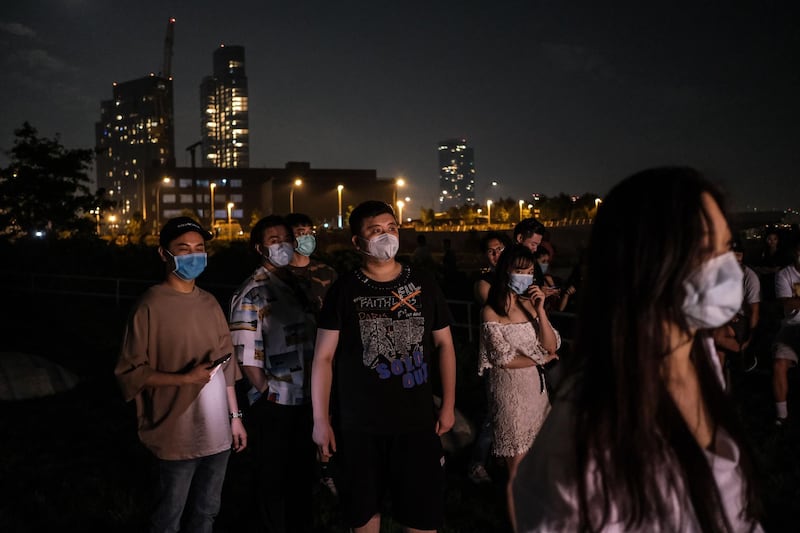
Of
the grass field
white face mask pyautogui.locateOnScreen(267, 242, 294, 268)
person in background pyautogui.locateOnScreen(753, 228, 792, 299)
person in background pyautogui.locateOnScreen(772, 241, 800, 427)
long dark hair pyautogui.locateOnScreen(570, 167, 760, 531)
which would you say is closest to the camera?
long dark hair pyautogui.locateOnScreen(570, 167, 760, 531)

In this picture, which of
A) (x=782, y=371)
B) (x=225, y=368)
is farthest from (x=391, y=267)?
(x=782, y=371)

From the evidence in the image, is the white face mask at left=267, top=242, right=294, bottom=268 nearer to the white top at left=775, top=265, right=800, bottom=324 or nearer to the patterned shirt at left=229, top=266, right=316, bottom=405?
the patterned shirt at left=229, top=266, right=316, bottom=405

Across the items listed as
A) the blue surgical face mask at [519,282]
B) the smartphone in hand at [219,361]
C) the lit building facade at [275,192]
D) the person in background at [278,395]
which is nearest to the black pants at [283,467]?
the person in background at [278,395]

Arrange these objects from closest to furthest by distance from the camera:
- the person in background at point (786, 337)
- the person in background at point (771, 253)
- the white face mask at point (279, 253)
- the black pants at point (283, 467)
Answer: the black pants at point (283, 467)
the white face mask at point (279, 253)
the person in background at point (786, 337)
the person in background at point (771, 253)

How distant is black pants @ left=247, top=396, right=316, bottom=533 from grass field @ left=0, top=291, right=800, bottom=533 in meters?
0.70

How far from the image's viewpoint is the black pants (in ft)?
14.3

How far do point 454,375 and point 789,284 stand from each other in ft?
15.1

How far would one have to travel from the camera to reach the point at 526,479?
1592 mm

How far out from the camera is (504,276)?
4836 millimetres

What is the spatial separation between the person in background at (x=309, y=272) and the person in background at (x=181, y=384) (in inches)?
34.8

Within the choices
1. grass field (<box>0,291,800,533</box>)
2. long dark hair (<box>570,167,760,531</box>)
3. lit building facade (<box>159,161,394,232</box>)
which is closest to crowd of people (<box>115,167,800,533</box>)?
long dark hair (<box>570,167,760,531</box>)

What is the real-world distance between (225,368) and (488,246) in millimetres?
2999

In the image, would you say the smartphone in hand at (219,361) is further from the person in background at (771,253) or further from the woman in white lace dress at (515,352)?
the person in background at (771,253)

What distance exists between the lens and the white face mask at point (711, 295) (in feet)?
4.83
